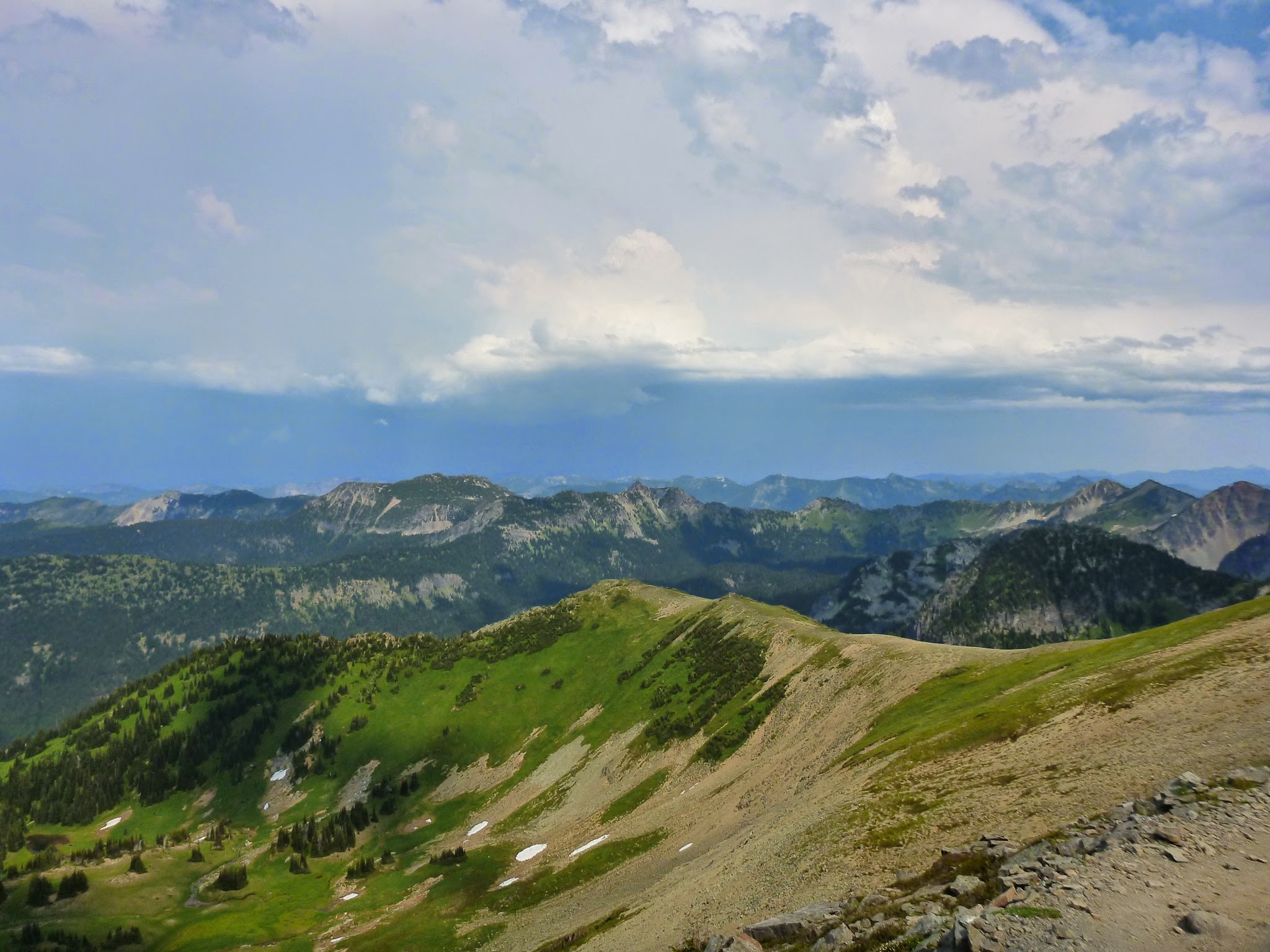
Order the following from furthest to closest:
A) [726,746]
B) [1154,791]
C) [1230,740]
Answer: [726,746] → [1230,740] → [1154,791]

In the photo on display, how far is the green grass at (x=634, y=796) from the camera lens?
366 ft

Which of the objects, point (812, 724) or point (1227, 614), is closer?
point (1227, 614)

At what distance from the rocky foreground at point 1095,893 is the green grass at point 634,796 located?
82418 mm

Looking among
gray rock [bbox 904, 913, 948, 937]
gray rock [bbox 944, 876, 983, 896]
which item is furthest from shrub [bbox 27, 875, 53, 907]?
gray rock [bbox 944, 876, 983, 896]

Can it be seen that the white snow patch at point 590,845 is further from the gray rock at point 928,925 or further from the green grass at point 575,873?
the gray rock at point 928,925

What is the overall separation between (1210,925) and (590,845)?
303 feet

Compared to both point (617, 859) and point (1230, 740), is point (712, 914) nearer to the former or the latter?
point (1230, 740)

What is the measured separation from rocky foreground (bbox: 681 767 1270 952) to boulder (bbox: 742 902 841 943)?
0.22ft

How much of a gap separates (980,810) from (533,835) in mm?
101479

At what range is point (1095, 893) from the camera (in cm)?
2480

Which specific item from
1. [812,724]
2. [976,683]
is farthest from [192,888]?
[976,683]

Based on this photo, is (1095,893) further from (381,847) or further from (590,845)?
(381,847)

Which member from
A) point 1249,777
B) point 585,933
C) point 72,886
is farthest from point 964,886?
point 72,886

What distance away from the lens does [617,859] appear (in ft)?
280
